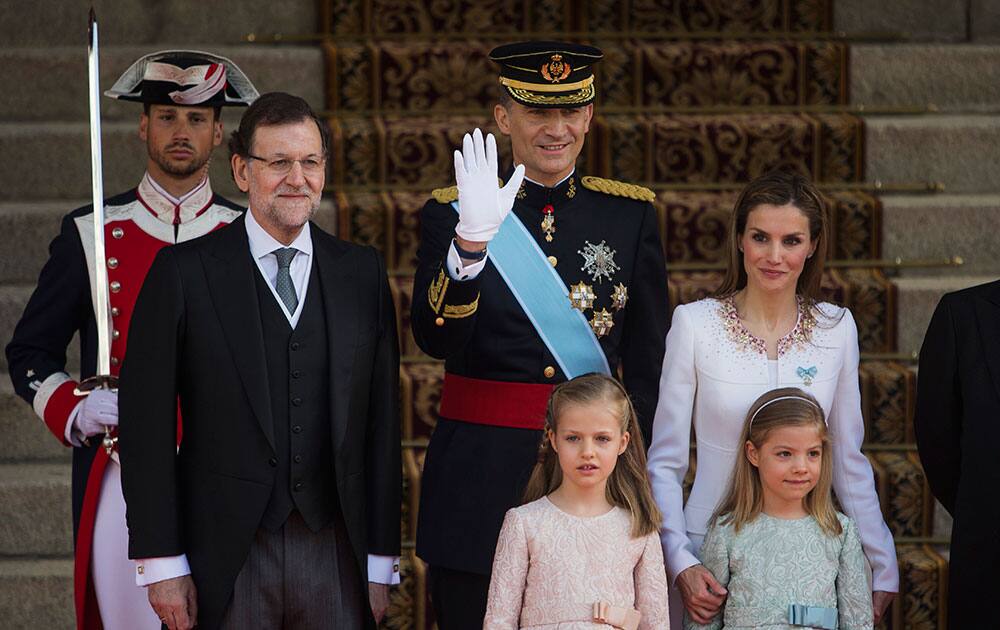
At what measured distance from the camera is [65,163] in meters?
4.66

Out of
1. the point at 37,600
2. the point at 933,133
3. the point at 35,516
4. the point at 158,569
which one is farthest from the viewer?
the point at 933,133

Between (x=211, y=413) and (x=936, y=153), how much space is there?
9.42 ft

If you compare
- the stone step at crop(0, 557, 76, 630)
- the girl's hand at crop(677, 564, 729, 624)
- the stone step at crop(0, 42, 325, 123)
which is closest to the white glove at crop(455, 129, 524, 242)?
the girl's hand at crop(677, 564, 729, 624)

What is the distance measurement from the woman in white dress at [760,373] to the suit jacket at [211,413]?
0.53 meters

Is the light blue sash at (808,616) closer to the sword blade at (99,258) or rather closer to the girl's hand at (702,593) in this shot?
the girl's hand at (702,593)

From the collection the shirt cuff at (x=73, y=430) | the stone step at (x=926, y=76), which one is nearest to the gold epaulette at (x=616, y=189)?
the shirt cuff at (x=73, y=430)

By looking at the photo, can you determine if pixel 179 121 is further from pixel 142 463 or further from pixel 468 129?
pixel 468 129

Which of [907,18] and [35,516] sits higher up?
[907,18]

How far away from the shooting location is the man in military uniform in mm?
2766

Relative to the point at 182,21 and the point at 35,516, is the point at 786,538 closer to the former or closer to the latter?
the point at 35,516

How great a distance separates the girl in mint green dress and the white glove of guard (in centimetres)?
105

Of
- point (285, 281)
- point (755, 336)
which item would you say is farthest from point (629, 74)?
point (285, 281)

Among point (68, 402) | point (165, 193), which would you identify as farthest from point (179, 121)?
point (68, 402)

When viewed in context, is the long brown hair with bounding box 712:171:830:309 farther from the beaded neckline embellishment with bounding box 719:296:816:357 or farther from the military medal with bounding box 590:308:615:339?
the military medal with bounding box 590:308:615:339
